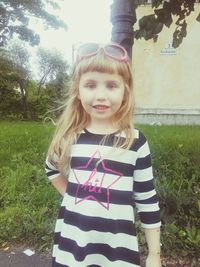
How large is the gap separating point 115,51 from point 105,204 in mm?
644

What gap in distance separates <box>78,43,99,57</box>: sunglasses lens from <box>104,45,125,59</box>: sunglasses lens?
0.05m

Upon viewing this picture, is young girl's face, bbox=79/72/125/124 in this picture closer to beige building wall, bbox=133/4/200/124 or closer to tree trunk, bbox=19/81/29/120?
beige building wall, bbox=133/4/200/124

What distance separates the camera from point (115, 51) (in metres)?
1.89

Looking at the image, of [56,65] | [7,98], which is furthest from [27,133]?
[56,65]

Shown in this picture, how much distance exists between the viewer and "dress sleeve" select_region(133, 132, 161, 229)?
1877 millimetres

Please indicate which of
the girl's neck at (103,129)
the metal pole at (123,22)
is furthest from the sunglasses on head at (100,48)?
the metal pole at (123,22)

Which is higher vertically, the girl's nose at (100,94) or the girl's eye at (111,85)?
the girl's eye at (111,85)

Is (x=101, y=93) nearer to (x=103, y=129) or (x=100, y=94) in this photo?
(x=100, y=94)

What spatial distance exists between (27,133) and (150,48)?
20.8ft

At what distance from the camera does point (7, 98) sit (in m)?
21.0

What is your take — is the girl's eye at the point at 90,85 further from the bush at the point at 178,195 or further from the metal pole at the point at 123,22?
the bush at the point at 178,195

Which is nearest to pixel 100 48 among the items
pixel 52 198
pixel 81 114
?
pixel 81 114

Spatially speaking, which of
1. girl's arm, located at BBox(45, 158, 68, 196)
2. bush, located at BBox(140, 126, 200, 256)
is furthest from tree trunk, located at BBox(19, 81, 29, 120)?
girl's arm, located at BBox(45, 158, 68, 196)

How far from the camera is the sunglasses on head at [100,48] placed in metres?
1.87
